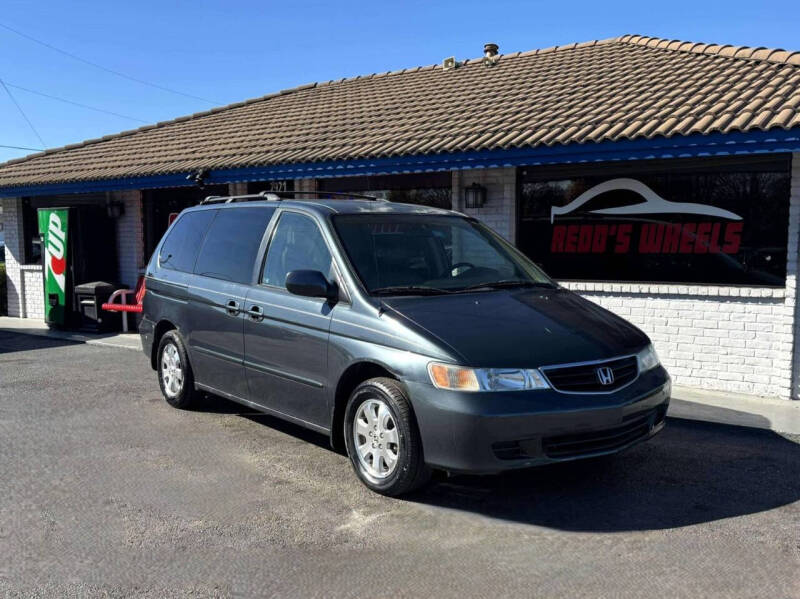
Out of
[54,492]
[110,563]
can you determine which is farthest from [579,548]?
[54,492]

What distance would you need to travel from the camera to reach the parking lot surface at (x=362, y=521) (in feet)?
11.8

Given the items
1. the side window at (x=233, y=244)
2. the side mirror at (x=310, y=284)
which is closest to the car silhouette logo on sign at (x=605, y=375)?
the side mirror at (x=310, y=284)

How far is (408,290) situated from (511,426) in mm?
1302

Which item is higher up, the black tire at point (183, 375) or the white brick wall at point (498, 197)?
the white brick wall at point (498, 197)

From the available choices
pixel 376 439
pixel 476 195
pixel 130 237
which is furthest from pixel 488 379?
pixel 130 237

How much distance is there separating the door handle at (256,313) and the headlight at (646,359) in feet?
8.74

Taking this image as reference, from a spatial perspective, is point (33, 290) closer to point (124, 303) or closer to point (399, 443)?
point (124, 303)

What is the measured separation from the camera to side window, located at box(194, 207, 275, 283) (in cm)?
603

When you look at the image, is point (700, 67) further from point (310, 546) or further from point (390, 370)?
point (310, 546)

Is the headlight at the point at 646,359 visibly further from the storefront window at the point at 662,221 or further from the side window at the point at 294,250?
the storefront window at the point at 662,221

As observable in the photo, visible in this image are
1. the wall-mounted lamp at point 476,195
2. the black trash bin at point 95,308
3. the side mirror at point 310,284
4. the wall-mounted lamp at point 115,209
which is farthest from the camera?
the wall-mounted lamp at point 115,209

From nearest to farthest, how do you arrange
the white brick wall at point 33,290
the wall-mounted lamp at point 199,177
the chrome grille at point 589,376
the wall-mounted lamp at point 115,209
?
the chrome grille at point 589,376 → the wall-mounted lamp at point 199,177 → the wall-mounted lamp at point 115,209 → the white brick wall at point 33,290

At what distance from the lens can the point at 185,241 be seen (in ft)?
23.3

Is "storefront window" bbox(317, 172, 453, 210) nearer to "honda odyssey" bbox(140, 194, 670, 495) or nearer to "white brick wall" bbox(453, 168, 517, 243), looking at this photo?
"white brick wall" bbox(453, 168, 517, 243)
